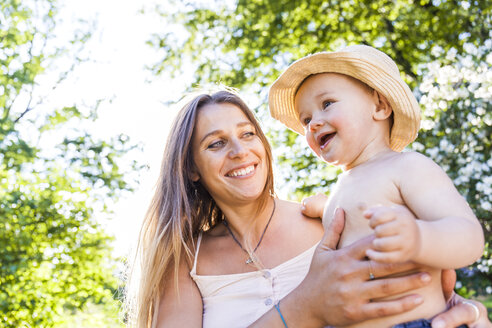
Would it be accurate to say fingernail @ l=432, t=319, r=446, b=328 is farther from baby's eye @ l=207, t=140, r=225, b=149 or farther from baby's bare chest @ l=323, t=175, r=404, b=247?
baby's eye @ l=207, t=140, r=225, b=149

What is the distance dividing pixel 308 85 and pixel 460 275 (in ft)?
18.2

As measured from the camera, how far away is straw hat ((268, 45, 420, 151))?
2.07 metres

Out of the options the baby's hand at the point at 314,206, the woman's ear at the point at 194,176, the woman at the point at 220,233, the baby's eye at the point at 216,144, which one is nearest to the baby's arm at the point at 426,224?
the woman at the point at 220,233

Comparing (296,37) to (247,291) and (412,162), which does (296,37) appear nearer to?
(247,291)

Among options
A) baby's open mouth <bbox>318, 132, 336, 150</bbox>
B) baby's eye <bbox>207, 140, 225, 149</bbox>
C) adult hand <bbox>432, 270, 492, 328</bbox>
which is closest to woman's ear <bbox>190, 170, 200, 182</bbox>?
baby's eye <bbox>207, 140, 225, 149</bbox>

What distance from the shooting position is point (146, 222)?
299cm

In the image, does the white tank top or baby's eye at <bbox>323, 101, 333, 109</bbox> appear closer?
baby's eye at <bbox>323, 101, 333, 109</bbox>

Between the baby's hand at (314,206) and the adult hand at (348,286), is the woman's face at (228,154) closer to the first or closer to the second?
the baby's hand at (314,206)

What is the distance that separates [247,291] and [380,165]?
39.5 inches

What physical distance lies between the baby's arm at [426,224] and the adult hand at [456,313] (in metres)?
0.20

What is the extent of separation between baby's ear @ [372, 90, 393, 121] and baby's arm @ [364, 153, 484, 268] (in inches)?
11.8

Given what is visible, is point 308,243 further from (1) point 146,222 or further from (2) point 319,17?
(2) point 319,17

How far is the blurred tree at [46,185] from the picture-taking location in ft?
23.8

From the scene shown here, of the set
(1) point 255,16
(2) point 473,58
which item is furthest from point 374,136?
(1) point 255,16
